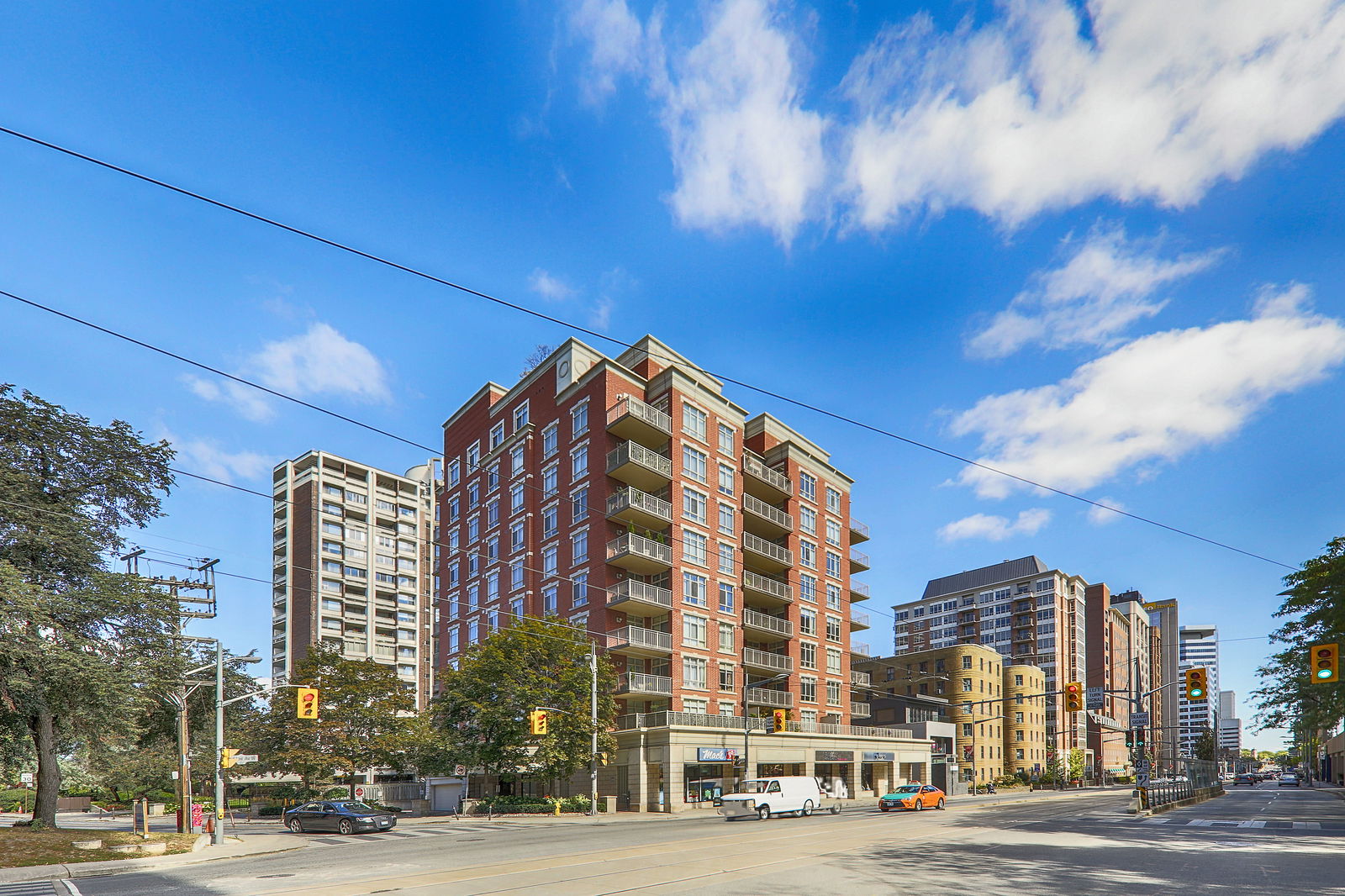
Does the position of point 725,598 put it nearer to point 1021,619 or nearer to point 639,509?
point 639,509

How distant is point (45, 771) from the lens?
124 ft

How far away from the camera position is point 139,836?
111 feet

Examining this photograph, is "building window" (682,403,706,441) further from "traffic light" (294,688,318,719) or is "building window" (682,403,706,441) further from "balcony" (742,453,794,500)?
"traffic light" (294,688,318,719)

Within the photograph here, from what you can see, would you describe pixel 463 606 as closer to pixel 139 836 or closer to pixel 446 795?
pixel 446 795

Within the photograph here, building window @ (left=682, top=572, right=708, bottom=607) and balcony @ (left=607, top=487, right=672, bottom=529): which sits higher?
balcony @ (left=607, top=487, right=672, bottom=529)

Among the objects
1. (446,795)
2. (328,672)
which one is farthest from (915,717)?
(328,672)

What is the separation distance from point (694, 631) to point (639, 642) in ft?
17.8

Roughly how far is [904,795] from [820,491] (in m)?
30.2

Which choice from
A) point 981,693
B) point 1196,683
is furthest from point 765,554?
point 981,693

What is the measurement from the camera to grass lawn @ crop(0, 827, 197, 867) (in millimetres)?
27203

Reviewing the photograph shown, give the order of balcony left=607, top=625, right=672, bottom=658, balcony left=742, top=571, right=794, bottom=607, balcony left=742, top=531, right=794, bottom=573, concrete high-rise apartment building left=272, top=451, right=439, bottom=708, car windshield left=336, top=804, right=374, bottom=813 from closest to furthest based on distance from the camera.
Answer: car windshield left=336, top=804, right=374, bottom=813 < balcony left=607, top=625, right=672, bottom=658 < balcony left=742, top=571, right=794, bottom=607 < balcony left=742, top=531, right=794, bottom=573 < concrete high-rise apartment building left=272, top=451, right=439, bottom=708

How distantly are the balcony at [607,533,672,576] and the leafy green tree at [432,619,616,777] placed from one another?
21.2 ft

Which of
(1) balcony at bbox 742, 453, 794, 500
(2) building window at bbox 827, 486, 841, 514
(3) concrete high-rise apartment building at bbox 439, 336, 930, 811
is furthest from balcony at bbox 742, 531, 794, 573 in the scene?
(2) building window at bbox 827, 486, 841, 514

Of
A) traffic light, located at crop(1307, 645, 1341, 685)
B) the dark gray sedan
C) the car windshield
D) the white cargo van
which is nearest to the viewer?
Answer: traffic light, located at crop(1307, 645, 1341, 685)
